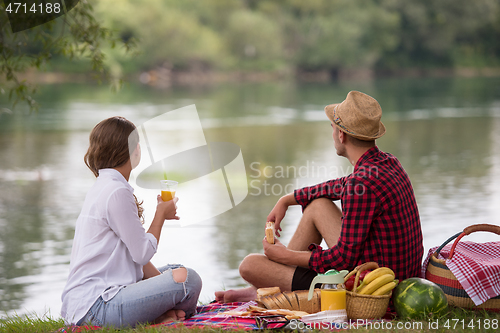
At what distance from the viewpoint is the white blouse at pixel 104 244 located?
2738mm

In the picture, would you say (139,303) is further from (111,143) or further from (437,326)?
(437,326)

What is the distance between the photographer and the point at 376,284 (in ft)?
9.45

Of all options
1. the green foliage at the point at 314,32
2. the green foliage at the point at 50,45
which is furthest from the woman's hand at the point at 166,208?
the green foliage at the point at 314,32

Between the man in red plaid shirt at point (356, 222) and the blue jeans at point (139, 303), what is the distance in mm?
584

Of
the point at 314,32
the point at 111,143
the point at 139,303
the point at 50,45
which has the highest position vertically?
the point at 314,32

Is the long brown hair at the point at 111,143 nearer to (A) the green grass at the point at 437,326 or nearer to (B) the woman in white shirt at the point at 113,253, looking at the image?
(B) the woman in white shirt at the point at 113,253

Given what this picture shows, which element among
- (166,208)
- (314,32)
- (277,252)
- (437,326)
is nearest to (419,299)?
(437,326)

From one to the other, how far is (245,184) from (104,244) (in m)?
6.47

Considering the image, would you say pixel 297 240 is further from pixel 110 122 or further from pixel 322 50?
pixel 322 50

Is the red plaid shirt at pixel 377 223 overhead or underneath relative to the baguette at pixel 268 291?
overhead

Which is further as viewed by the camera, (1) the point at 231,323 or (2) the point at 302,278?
(2) the point at 302,278

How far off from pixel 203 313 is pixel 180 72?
53.7 metres

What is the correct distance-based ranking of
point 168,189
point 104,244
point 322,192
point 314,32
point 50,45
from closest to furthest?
point 104,244 → point 168,189 → point 322,192 → point 50,45 → point 314,32

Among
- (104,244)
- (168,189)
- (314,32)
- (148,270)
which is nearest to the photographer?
(104,244)
